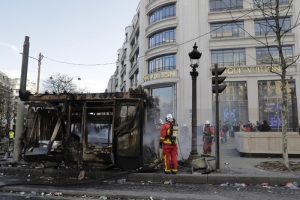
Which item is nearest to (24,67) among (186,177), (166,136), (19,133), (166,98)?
(19,133)

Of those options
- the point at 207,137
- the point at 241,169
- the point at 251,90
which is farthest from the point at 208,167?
the point at 251,90

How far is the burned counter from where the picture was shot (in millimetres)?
9891

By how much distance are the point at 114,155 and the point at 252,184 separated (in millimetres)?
3941

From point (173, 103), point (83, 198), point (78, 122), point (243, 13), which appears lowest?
point (83, 198)

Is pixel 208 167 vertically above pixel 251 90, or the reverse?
pixel 251 90

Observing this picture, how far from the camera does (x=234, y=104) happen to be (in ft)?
115

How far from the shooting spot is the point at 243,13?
1378 inches

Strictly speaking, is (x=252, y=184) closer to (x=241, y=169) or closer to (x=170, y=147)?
(x=241, y=169)

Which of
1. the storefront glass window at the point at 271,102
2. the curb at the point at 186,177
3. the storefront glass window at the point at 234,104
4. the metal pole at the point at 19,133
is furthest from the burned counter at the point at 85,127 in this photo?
the storefront glass window at the point at 271,102

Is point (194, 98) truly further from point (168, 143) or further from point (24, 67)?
point (24, 67)

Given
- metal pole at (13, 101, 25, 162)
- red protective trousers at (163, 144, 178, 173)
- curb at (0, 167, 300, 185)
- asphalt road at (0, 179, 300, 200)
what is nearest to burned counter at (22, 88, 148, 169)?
metal pole at (13, 101, 25, 162)

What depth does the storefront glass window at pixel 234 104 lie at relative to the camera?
34.7 metres

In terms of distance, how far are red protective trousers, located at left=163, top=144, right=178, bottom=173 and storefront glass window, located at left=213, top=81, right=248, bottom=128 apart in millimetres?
25801

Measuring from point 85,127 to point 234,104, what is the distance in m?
26.9
